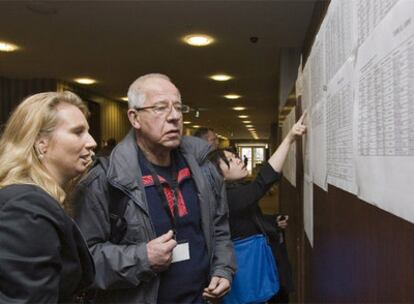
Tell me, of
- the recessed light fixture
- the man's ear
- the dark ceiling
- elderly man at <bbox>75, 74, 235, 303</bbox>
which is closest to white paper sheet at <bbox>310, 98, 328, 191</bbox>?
elderly man at <bbox>75, 74, 235, 303</bbox>

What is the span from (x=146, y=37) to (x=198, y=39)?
46cm

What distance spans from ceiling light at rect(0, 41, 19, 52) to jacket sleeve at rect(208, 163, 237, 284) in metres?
3.10

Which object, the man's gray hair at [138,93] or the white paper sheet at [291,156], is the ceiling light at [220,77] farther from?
the man's gray hair at [138,93]

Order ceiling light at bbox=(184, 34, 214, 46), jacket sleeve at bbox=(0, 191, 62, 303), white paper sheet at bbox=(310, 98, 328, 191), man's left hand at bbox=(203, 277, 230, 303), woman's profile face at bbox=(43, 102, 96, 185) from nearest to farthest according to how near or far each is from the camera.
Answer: jacket sleeve at bbox=(0, 191, 62, 303), woman's profile face at bbox=(43, 102, 96, 185), white paper sheet at bbox=(310, 98, 328, 191), man's left hand at bbox=(203, 277, 230, 303), ceiling light at bbox=(184, 34, 214, 46)

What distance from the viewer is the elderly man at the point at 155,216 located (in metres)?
1.34

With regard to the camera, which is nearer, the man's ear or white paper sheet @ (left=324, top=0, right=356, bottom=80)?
white paper sheet @ (left=324, top=0, right=356, bottom=80)

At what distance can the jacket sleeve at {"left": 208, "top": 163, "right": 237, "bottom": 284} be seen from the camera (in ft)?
5.14

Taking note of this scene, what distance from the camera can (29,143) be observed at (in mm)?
986

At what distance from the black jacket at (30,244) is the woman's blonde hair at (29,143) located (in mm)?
107

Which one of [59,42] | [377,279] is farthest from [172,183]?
[59,42]

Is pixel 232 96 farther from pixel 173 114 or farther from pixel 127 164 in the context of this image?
pixel 127 164

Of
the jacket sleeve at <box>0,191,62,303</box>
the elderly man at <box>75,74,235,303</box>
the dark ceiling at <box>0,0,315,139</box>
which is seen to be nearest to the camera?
the jacket sleeve at <box>0,191,62,303</box>

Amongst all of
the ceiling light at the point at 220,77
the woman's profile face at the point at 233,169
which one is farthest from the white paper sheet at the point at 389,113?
the ceiling light at the point at 220,77

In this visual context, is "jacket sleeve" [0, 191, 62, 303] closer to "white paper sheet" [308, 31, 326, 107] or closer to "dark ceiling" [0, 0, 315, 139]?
"white paper sheet" [308, 31, 326, 107]
